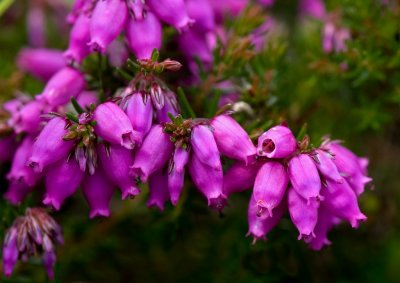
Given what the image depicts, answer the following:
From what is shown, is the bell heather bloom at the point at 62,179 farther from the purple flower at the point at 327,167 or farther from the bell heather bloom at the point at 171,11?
the purple flower at the point at 327,167

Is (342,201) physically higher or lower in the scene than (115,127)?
lower

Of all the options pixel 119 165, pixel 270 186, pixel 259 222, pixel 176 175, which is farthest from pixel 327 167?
pixel 119 165

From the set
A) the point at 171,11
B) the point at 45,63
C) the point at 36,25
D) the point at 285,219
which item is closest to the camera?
the point at 171,11

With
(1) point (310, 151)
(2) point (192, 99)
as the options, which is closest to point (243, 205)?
(2) point (192, 99)

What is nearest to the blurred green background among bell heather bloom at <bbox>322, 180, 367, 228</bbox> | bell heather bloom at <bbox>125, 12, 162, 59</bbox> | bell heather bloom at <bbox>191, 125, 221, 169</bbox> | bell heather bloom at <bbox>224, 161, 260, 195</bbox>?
bell heather bloom at <bbox>224, 161, 260, 195</bbox>

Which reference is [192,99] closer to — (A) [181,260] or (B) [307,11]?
(A) [181,260]

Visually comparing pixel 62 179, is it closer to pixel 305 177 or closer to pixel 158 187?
pixel 158 187

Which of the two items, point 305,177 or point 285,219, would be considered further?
point 285,219
